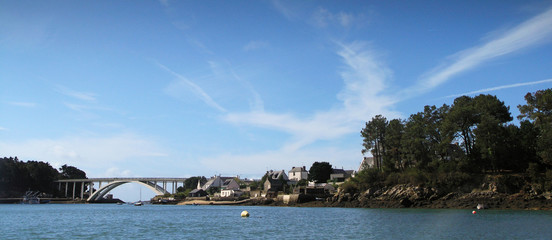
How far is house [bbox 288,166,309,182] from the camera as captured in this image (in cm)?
14475

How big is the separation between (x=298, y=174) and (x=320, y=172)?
86.4 feet

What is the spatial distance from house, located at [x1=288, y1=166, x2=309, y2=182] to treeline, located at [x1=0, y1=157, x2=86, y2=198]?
11003 centimetres

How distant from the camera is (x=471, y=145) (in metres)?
67.4

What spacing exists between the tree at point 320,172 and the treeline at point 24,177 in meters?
125

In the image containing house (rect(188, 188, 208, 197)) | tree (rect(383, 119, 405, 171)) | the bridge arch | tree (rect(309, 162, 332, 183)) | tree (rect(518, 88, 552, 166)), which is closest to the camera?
tree (rect(518, 88, 552, 166))

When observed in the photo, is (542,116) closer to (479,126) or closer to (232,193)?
(479,126)

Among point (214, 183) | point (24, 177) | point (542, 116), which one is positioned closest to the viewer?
point (542, 116)

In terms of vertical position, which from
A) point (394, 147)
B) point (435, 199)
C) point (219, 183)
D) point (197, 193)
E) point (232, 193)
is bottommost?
point (435, 199)

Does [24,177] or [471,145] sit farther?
[24,177]

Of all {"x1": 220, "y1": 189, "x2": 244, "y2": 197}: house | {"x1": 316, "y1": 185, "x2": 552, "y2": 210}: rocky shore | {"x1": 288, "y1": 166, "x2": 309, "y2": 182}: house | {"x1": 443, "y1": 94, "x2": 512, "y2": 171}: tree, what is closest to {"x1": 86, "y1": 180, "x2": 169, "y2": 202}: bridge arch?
{"x1": 220, "y1": 189, "x2": 244, "y2": 197}: house

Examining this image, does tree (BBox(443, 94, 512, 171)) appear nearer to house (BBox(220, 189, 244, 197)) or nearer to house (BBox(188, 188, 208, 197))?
house (BBox(220, 189, 244, 197))

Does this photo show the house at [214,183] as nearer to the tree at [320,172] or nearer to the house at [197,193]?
the house at [197,193]

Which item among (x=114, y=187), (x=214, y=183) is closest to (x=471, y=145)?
(x=214, y=183)

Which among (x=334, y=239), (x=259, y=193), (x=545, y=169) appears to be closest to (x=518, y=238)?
(x=334, y=239)
